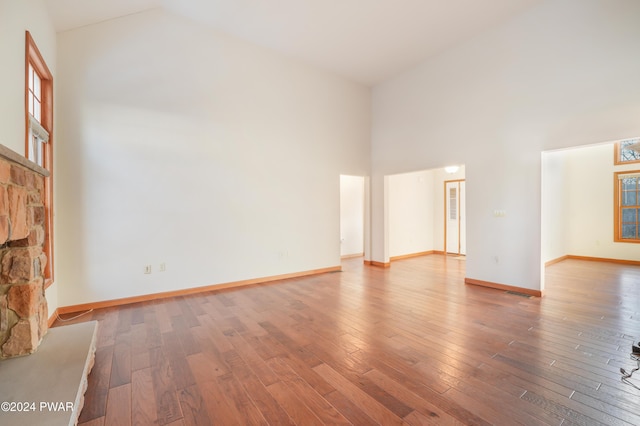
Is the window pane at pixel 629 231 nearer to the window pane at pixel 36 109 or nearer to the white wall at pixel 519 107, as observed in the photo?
the white wall at pixel 519 107

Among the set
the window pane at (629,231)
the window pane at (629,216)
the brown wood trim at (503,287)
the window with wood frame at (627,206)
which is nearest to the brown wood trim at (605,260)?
the window with wood frame at (627,206)

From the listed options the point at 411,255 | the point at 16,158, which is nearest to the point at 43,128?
the point at 16,158

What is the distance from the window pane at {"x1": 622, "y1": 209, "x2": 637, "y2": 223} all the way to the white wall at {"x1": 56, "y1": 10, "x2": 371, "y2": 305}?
24.3 ft

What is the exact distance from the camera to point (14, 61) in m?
2.27

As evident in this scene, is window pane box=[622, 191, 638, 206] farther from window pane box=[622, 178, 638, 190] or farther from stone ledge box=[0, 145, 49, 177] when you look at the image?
stone ledge box=[0, 145, 49, 177]

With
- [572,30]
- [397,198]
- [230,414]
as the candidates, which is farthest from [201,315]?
[572,30]

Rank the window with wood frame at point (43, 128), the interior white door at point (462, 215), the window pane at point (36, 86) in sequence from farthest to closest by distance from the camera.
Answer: the interior white door at point (462, 215)
the window pane at point (36, 86)
the window with wood frame at point (43, 128)

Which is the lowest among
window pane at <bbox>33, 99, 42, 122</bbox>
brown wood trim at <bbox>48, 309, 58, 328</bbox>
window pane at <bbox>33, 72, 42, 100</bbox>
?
brown wood trim at <bbox>48, 309, 58, 328</bbox>

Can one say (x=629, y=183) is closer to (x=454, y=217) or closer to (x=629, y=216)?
(x=629, y=216)

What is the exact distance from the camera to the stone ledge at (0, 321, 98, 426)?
1353 millimetres

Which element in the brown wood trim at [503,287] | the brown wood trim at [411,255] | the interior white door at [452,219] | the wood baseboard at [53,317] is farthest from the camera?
the interior white door at [452,219]

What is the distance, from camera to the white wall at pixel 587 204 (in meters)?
6.78

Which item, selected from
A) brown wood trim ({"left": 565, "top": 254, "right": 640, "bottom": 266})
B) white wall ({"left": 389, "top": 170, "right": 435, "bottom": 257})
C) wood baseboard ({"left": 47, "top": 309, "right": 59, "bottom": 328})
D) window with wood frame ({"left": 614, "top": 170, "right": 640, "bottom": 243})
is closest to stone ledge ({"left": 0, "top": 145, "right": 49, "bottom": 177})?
wood baseboard ({"left": 47, "top": 309, "right": 59, "bottom": 328})

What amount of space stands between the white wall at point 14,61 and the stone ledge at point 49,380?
1538mm
